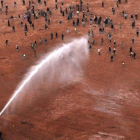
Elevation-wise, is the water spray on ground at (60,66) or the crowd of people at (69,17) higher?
the crowd of people at (69,17)

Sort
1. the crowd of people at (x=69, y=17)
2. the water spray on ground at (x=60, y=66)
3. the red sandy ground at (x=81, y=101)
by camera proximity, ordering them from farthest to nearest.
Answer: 1. the crowd of people at (x=69, y=17)
2. the water spray on ground at (x=60, y=66)
3. the red sandy ground at (x=81, y=101)

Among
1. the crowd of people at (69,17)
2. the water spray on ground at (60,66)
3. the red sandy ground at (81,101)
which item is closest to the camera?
the red sandy ground at (81,101)

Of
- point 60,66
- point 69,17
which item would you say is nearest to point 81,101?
point 60,66

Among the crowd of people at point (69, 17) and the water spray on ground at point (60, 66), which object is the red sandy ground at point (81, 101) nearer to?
the water spray on ground at point (60, 66)

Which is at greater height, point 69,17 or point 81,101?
point 69,17

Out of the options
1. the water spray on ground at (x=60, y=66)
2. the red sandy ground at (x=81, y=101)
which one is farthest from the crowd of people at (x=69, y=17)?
the water spray on ground at (x=60, y=66)

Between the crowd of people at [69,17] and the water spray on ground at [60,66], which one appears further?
the crowd of people at [69,17]

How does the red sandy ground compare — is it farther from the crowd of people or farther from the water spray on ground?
the crowd of people

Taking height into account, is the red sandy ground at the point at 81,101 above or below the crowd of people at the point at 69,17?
below

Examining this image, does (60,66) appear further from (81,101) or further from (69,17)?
(69,17)
